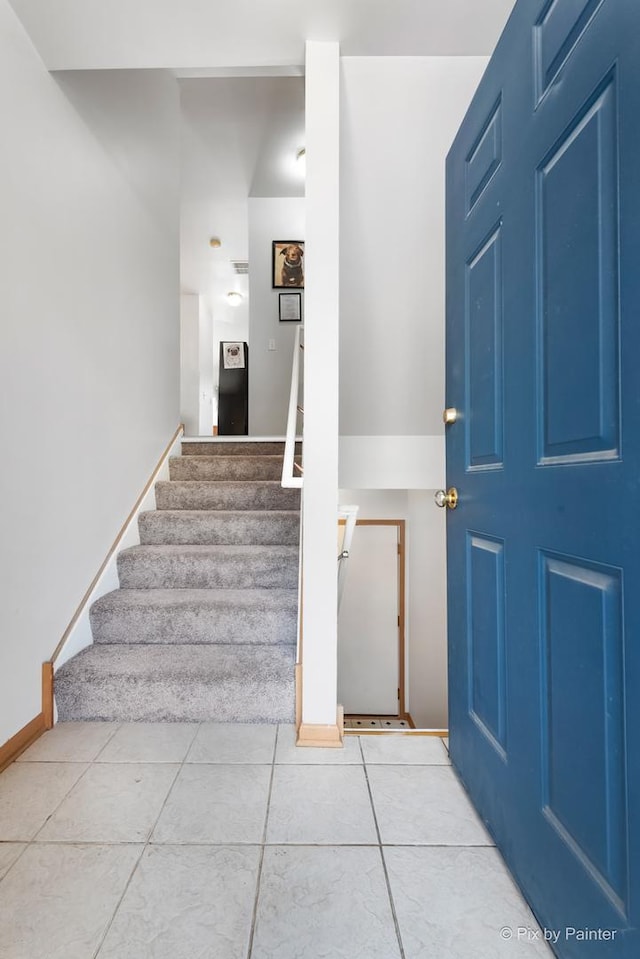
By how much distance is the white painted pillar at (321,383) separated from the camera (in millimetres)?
1638

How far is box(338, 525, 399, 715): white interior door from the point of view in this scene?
12.5ft

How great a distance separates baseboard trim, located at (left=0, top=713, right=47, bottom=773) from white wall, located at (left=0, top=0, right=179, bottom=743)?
28 millimetres

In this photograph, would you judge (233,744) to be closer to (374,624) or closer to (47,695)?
(47,695)

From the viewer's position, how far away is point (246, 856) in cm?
113

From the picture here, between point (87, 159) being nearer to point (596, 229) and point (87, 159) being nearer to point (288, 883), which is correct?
point (596, 229)

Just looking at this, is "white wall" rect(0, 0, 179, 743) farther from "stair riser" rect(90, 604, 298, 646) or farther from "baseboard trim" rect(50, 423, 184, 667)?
"stair riser" rect(90, 604, 298, 646)

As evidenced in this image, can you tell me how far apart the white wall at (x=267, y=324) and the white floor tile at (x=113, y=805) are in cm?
368

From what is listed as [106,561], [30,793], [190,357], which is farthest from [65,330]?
[190,357]

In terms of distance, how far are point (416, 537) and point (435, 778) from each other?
7.56 ft

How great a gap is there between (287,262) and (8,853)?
4800 millimetres

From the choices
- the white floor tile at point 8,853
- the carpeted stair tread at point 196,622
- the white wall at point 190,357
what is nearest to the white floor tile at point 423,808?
the carpeted stair tread at point 196,622

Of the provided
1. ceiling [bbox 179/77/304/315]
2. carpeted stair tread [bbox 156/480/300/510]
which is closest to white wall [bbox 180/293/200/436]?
ceiling [bbox 179/77/304/315]

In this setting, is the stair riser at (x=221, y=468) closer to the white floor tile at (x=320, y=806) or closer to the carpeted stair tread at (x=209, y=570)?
the carpeted stair tread at (x=209, y=570)

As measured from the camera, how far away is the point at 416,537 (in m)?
3.67
